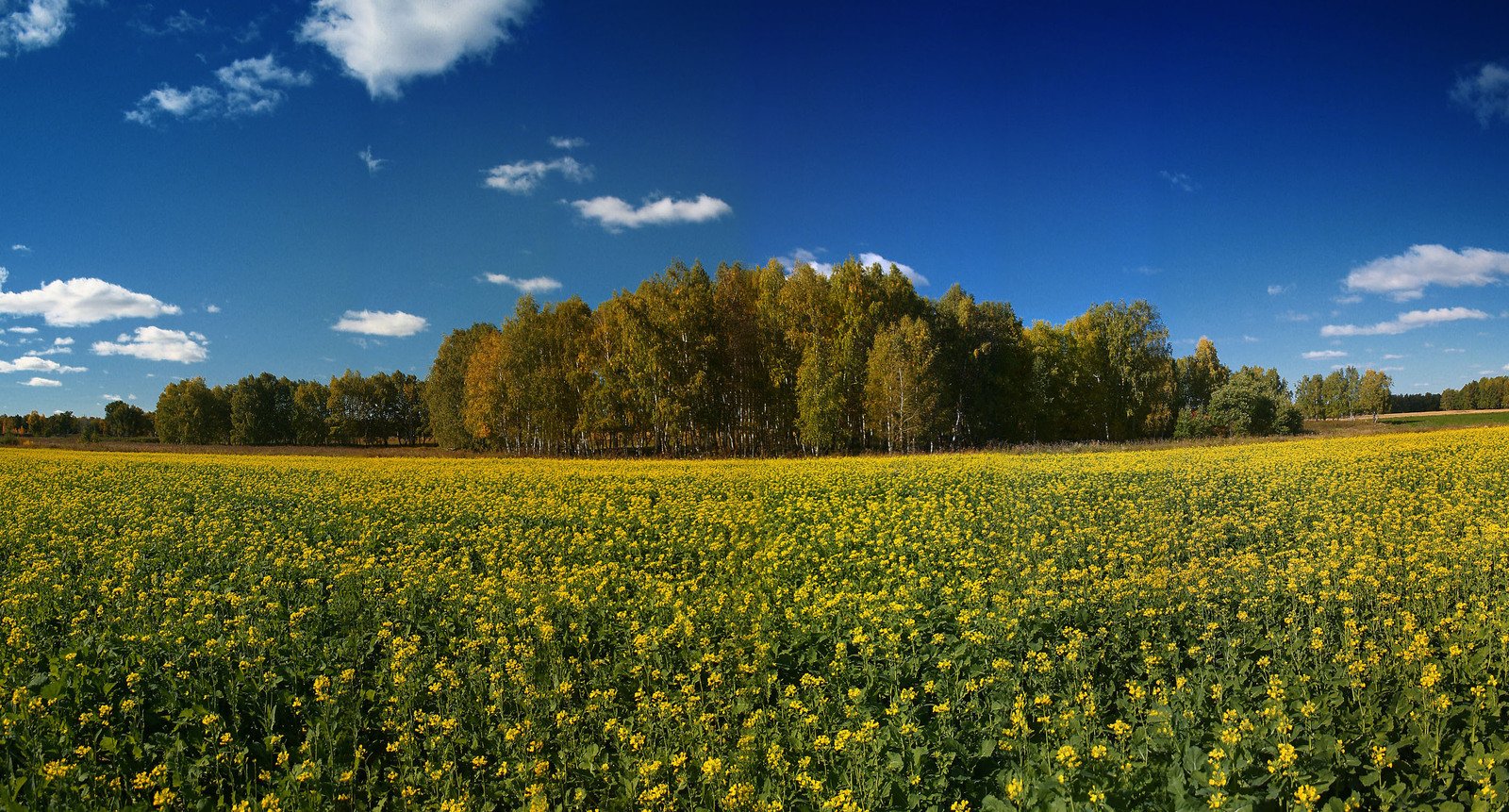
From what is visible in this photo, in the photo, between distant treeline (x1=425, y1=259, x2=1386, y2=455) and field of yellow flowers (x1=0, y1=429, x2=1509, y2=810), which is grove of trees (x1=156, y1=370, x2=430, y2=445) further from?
field of yellow flowers (x1=0, y1=429, x2=1509, y2=810)

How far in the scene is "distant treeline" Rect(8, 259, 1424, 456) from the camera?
4166 centimetres

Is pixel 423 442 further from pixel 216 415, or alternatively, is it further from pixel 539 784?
pixel 539 784

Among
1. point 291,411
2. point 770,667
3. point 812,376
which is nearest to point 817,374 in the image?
point 812,376

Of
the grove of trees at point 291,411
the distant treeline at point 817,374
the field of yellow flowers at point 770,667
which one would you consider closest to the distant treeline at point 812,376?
the distant treeline at point 817,374

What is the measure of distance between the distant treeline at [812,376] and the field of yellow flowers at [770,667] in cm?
2854

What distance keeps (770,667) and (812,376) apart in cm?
3452

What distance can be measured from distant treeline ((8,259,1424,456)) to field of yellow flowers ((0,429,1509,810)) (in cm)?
2854

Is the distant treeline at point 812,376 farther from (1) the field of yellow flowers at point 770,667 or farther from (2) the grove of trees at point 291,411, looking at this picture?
(2) the grove of trees at point 291,411

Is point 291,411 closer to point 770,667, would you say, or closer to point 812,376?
point 812,376

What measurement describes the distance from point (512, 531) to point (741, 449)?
3184cm

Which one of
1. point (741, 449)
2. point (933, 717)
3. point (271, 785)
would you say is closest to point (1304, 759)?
point (933, 717)

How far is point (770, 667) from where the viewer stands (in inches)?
261

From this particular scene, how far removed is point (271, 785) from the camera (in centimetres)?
507

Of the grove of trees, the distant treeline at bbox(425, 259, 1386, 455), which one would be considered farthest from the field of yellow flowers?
the grove of trees
